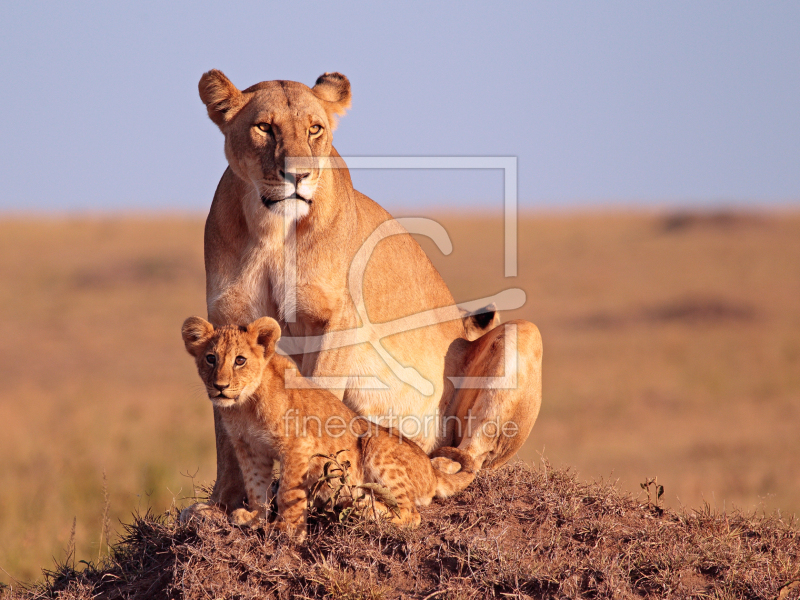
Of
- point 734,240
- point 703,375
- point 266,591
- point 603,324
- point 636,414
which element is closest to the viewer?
point 266,591

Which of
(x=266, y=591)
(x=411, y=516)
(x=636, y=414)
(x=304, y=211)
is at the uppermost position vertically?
(x=304, y=211)

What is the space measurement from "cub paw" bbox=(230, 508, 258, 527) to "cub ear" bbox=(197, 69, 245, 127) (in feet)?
8.02

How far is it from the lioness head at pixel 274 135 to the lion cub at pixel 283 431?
2.75 ft

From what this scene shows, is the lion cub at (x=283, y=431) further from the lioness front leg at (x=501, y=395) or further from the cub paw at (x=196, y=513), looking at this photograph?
the lioness front leg at (x=501, y=395)

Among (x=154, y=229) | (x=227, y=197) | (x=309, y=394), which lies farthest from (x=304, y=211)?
(x=154, y=229)

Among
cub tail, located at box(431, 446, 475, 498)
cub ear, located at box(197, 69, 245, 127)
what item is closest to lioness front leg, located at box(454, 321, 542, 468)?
cub tail, located at box(431, 446, 475, 498)

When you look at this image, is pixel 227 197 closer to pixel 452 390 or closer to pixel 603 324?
pixel 452 390

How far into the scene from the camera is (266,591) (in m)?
4.87

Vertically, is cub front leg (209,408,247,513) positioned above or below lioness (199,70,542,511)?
below

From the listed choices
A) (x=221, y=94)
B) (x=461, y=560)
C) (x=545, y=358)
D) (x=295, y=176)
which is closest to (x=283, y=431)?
(x=461, y=560)

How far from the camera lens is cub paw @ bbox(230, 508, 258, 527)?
5.10 meters

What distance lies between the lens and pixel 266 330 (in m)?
5.20

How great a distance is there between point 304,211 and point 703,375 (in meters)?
24.3

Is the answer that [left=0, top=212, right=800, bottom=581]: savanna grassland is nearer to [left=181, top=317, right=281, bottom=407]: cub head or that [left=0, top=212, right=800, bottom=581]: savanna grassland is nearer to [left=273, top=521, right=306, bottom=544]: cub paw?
[left=181, top=317, right=281, bottom=407]: cub head
